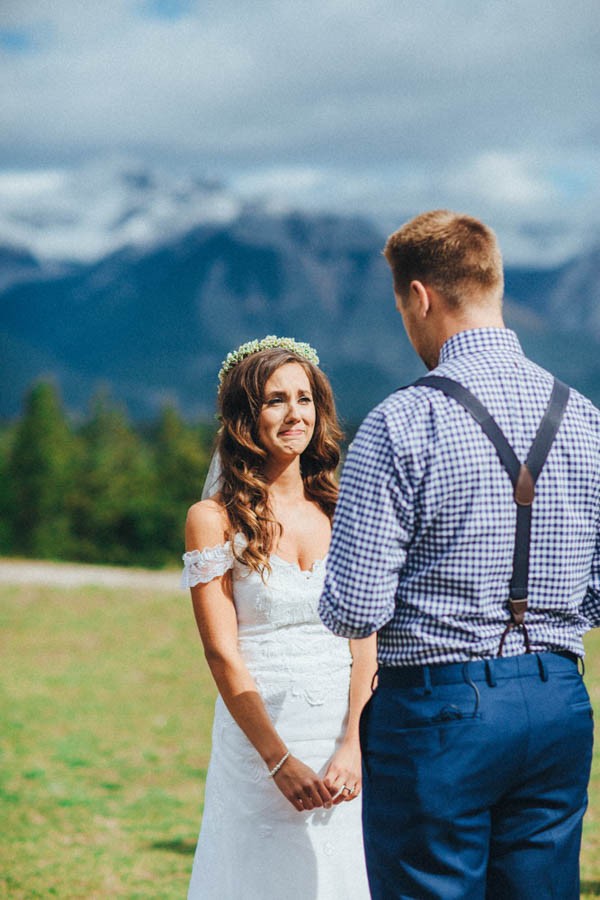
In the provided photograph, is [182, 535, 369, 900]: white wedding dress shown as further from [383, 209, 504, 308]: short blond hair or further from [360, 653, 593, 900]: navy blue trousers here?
[383, 209, 504, 308]: short blond hair

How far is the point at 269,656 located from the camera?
11.1ft

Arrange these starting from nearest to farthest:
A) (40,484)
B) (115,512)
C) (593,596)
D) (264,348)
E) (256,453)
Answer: (593,596) → (256,453) → (264,348) → (115,512) → (40,484)

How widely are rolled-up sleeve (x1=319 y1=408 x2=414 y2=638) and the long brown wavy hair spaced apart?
1.03 m

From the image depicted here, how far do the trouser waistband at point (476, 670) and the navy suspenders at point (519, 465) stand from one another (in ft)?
0.11

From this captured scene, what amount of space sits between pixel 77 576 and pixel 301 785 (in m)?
18.5

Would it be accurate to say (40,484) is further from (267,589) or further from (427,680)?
(427,680)

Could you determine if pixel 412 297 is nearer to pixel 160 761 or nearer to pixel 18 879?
pixel 18 879

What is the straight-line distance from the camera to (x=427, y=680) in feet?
7.61

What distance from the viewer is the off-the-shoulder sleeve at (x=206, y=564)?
3.29 m

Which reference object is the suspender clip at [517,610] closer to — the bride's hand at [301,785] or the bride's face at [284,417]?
the bride's hand at [301,785]

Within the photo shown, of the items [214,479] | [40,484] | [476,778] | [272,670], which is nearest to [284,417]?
[214,479]

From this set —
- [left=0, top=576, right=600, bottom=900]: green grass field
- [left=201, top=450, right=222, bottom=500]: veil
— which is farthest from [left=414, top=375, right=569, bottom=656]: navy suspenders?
[left=0, top=576, right=600, bottom=900]: green grass field

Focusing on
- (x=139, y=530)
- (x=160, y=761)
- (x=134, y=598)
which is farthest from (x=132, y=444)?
(x=160, y=761)

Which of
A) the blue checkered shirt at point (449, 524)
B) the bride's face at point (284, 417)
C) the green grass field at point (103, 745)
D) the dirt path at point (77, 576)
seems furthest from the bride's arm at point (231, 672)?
the dirt path at point (77, 576)
